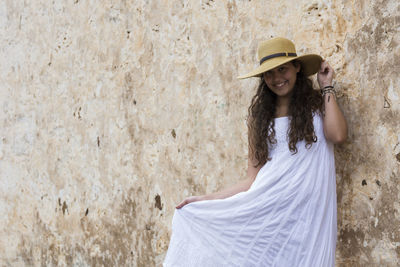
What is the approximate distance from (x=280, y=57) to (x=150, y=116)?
1.74 m

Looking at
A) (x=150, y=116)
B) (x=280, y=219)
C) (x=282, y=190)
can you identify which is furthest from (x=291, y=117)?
(x=150, y=116)

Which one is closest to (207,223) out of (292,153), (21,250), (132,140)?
(292,153)

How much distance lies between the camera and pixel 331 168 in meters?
2.61

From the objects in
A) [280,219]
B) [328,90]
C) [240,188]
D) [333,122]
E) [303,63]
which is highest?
[303,63]

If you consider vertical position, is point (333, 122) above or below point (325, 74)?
below

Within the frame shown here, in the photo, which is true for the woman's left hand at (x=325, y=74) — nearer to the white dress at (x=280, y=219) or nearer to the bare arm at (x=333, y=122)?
the bare arm at (x=333, y=122)

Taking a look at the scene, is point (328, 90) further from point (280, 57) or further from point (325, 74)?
point (280, 57)

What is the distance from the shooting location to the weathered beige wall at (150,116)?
2.69 metres

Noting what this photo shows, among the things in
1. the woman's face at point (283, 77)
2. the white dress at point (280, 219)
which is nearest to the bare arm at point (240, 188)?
the white dress at point (280, 219)

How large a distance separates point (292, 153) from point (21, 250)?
415 cm

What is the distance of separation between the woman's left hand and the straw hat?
0.03 metres

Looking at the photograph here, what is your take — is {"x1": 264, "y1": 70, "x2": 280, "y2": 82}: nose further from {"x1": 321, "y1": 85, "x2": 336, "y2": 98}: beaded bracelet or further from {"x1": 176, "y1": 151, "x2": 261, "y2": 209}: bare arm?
{"x1": 176, "y1": 151, "x2": 261, "y2": 209}: bare arm

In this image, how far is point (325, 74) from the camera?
2.71 metres

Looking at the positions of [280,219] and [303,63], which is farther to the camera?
[303,63]
